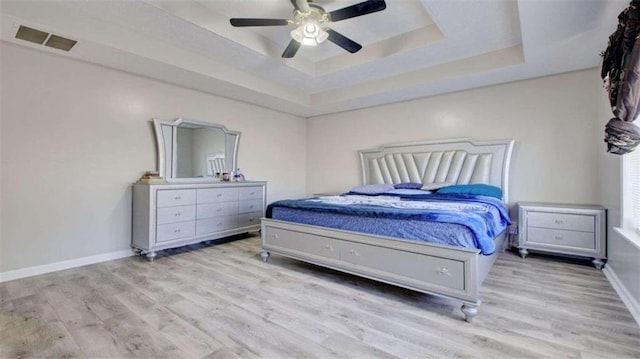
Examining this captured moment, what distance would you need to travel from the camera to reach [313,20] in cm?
256

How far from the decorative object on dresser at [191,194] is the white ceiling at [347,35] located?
73 cm

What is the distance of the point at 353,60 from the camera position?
13.0 ft

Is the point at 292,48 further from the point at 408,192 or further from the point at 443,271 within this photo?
the point at 443,271

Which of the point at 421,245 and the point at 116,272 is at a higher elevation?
the point at 421,245

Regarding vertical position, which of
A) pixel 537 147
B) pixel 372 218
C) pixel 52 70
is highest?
pixel 52 70

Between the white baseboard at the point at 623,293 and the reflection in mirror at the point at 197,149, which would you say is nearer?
the white baseboard at the point at 623,293

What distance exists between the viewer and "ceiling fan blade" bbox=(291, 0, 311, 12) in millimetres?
2371

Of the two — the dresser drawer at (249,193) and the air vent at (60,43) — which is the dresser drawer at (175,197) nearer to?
the dresser drawer at (249,193)

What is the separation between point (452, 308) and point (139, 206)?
12.0ft

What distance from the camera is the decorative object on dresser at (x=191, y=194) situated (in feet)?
11.5

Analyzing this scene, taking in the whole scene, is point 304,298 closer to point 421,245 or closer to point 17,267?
point 421,245

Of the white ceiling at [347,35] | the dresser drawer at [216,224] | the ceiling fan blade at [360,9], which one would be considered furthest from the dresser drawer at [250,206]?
the ceiling fan blade at [360,9]

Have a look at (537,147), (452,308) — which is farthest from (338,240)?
(537,147)

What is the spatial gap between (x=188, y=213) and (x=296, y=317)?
7.90ft
